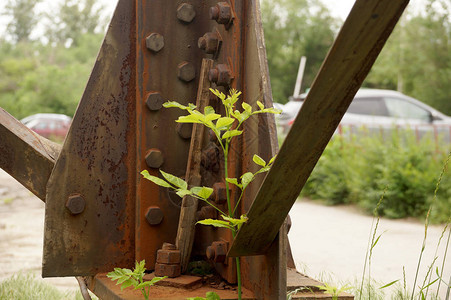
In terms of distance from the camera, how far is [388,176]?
6992mm

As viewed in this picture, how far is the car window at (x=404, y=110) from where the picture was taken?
13781 millimetres

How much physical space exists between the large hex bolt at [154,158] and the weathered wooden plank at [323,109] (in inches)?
18.5

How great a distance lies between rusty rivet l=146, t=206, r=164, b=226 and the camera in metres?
1.70

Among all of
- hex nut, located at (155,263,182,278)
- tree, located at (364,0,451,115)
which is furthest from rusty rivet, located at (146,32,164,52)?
tree, located at (364,0,451,115)

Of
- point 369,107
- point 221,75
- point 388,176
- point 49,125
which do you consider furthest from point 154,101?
point 49,125

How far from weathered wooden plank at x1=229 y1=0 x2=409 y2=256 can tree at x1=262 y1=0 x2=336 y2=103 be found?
33678 mm

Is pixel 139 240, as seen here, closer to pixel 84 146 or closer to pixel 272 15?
pixel 84 146

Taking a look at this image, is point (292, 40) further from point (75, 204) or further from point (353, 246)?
point (75, 204)

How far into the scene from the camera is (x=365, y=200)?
7.20 m

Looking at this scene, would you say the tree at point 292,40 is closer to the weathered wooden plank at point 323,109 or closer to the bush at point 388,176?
the bush at point 388,176

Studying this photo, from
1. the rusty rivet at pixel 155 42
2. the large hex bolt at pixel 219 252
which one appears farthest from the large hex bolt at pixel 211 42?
the large hex bolt at pixel 219 252

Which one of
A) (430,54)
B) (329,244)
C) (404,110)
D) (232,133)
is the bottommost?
(329,244)

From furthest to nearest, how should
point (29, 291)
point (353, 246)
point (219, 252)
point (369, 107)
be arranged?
1. point (369, 107)
2. point (353, 246)
3. point (29, 291)
4. point (219, 252)

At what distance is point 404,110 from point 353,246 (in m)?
9.99
